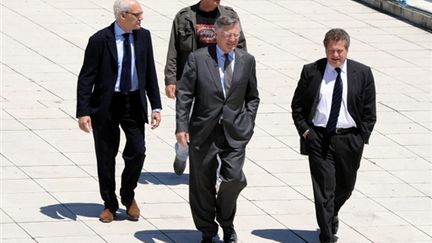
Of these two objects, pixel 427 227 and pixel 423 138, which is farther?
pixel 423 138

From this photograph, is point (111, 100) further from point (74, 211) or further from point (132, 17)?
point (74, 211)

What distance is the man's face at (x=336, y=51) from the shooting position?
10875mm

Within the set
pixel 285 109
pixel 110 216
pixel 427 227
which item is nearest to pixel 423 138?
pixel 285 109

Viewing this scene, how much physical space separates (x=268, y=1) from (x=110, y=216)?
945cm

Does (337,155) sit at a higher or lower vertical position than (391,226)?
higher

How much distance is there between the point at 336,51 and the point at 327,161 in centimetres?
89

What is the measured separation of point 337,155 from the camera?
11070 millimetres

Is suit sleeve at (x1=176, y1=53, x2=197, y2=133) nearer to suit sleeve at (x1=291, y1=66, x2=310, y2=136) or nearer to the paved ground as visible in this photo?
suit sleeve at (x1=291, y1=66, x2=310, y2=136)

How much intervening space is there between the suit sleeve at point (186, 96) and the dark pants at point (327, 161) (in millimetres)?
1041

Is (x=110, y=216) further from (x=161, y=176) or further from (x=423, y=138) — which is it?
(x=423, y=138)

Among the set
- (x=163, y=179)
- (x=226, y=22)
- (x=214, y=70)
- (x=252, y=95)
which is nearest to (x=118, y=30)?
(x=214, y=70)

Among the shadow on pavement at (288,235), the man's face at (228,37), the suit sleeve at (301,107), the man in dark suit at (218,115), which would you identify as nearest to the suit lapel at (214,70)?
the man in dark suit at (218,115)

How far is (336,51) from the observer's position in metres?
10.9

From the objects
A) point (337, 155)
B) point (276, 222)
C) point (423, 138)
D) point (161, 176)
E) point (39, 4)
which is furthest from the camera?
point (39, 4)
